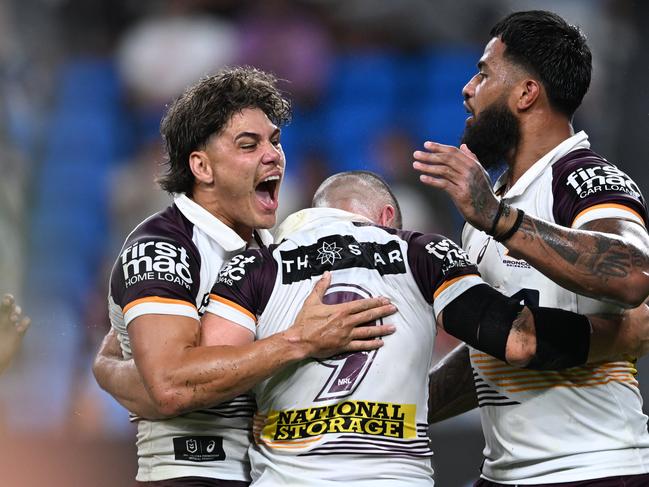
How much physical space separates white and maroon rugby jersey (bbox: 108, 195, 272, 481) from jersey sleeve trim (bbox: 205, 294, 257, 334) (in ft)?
0.51

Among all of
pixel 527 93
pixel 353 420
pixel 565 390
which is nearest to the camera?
pixel 353 420

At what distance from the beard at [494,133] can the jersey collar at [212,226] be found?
1.04 m

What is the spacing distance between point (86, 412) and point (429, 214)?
3.11 meters

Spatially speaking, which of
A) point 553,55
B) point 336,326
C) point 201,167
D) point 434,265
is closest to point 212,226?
point 201,167

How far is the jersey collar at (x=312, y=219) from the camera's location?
326 centimetres

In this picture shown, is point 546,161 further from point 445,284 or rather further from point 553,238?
point 445,284

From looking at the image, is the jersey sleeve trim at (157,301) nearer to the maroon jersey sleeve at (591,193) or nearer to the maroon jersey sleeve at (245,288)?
the maroon jersey sleeve at (245,288)

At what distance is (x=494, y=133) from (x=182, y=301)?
1.49m

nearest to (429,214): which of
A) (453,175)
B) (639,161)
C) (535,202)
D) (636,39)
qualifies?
(639,161)

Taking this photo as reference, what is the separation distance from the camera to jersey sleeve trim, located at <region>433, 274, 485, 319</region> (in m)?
3.08

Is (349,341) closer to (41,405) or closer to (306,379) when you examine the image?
(306,379)

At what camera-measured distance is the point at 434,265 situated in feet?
10.2

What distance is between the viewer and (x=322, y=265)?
312 cm

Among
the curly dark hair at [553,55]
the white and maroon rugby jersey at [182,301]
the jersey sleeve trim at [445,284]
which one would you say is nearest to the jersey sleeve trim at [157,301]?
the white and maroon rugby jersey at [182,301]
